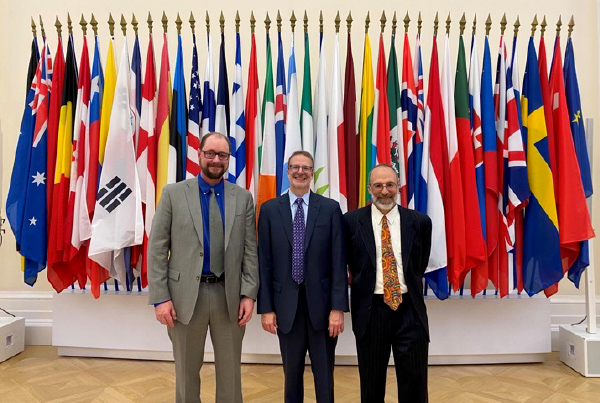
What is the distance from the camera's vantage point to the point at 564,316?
3.80 m

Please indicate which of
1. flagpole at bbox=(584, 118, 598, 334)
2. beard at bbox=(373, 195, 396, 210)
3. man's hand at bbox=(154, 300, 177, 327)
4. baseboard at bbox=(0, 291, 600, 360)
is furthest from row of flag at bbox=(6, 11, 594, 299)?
man's hand at bbox=(154, 300, 177, 327)

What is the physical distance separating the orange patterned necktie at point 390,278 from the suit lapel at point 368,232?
0.17 ft

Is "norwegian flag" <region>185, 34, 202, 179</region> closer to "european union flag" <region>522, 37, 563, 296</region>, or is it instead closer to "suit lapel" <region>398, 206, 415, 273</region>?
"suit lapel" <region>398, 206, 415, 273</region>

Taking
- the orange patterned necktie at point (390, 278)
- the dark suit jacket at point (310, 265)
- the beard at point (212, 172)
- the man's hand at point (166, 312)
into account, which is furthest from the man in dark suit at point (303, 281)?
the man's hand at point (166, 312)

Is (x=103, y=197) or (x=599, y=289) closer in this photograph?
(x=103, y=197)

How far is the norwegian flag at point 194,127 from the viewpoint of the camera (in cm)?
312

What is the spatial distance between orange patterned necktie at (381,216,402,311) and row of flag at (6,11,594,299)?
1135 millimetres

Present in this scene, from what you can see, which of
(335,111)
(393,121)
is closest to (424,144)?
(393,121)

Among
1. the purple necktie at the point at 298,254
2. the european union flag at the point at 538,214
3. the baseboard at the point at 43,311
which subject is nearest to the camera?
the purple necktie at the point at 298,254

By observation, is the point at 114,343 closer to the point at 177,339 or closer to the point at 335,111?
the point at 177,339

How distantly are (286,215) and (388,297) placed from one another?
630 mm

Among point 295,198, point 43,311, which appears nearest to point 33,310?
point 43,311

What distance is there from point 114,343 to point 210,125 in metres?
1.96

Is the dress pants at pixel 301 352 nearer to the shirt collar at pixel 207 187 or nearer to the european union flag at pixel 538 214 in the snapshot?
the shirt collar at pixel 207 187
